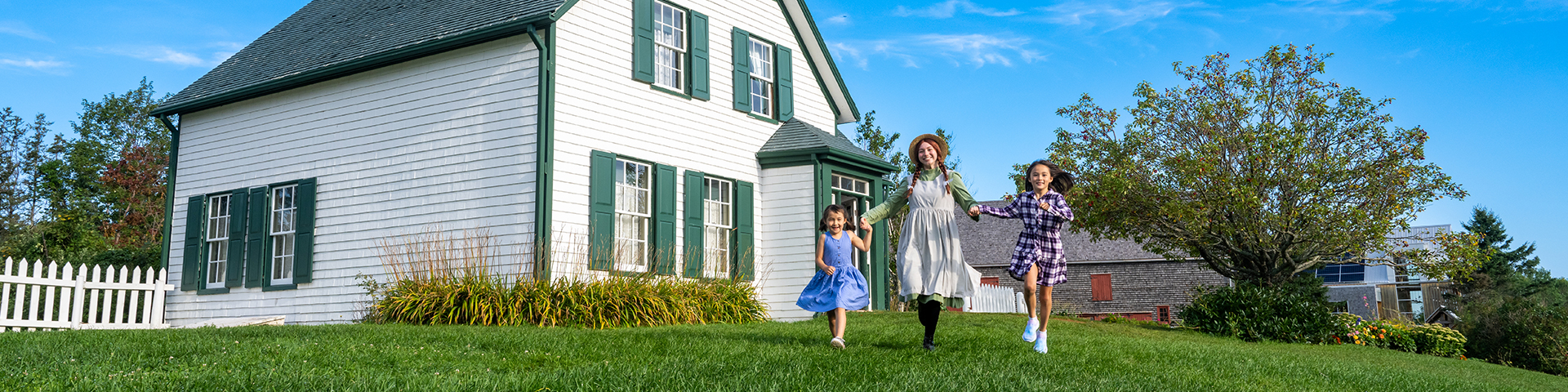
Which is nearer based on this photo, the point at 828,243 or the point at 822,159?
the point at 828,243

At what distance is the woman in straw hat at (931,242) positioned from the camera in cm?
677

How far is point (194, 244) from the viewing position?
14.3 meters

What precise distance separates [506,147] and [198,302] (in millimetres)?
5766

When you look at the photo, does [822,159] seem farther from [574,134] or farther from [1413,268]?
[1413,268]

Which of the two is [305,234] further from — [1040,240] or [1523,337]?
[1523,337]

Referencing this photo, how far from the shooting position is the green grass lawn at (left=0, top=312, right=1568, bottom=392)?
15.6ft

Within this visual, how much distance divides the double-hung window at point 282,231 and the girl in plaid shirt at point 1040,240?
33.2 feet

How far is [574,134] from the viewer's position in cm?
1193

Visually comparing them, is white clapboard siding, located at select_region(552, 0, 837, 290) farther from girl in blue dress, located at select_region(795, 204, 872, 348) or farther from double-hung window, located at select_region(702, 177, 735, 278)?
girl in blue dress, located at select_region(795, 204, 872, 348)

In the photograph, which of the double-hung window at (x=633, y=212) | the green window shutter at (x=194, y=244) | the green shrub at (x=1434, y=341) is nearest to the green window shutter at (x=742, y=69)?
the double-hung window at (x=633, y=212)

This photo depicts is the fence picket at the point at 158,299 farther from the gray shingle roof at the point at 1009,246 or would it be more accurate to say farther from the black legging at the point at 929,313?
the gray shingle roof at the point at 1009,246

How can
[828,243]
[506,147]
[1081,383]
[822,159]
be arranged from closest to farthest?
[1081,383], [828,243], [506,147], [822,159]

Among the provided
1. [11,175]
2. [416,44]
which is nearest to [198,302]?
[416,44]

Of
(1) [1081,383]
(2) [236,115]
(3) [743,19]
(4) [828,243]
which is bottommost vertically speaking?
(1) [1081,383]
